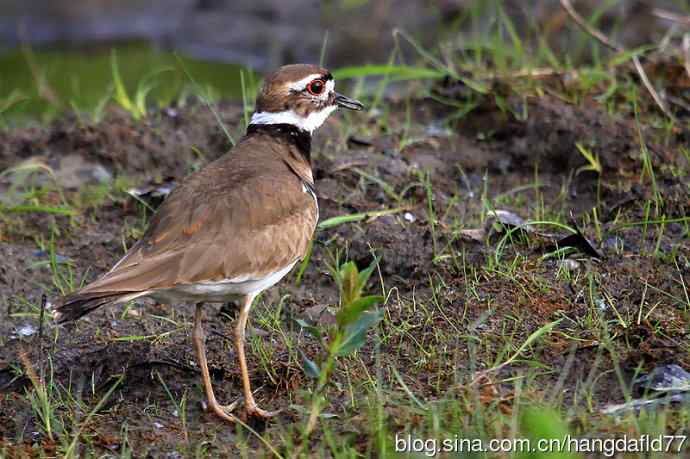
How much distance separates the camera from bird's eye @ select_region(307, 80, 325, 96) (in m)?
5.59

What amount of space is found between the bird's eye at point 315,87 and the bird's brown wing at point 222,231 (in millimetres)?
654

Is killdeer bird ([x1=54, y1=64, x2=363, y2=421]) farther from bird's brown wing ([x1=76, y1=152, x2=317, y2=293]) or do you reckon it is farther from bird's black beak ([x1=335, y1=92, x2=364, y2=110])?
bird's black beak ([x1=335, y1=92, x2=364, y2=110])

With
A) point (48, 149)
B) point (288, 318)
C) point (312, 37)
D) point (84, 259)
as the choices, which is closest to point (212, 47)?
point (312, 37)

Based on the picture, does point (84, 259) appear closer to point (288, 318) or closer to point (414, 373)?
point (288, 318)

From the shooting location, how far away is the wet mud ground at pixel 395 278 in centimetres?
446

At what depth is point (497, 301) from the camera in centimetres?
497

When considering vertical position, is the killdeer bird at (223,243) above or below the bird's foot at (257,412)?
above

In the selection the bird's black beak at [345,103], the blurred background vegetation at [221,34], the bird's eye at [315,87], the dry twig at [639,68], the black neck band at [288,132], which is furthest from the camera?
the blurred background vegetation at [221,34]

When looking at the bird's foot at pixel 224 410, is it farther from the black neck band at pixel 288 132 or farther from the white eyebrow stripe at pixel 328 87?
the white eyebrow stripe at pixel 328 87

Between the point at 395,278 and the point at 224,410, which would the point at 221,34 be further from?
the point at 224,410

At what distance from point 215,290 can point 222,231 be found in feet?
0.88

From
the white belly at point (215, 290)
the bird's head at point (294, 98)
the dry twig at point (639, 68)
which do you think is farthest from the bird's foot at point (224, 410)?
the dry twig at point (639, 68)

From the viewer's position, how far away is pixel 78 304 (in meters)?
4.21

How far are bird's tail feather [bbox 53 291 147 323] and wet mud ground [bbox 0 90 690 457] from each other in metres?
0.41
